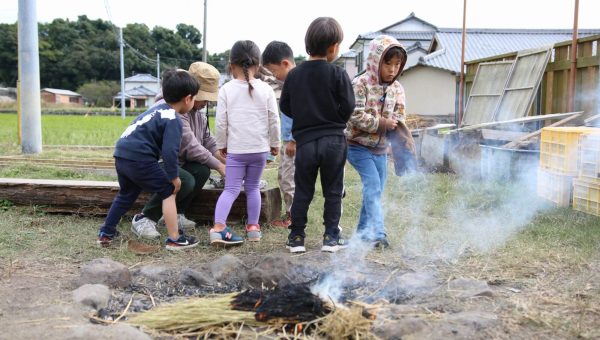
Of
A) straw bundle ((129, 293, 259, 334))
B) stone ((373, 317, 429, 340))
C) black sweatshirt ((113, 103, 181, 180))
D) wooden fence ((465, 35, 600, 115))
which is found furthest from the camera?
wooden fence ((465, 35, 600, 115))

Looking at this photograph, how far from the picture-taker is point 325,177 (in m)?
3.99

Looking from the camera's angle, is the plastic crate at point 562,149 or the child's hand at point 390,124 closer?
the child's hand at point 390,124

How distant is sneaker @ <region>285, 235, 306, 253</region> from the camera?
155 inches

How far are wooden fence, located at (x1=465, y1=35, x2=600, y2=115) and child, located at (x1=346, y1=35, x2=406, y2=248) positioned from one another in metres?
3.73

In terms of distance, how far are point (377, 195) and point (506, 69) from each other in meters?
6.65

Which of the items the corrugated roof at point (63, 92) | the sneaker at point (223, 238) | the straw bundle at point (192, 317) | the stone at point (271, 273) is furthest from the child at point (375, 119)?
the corrugated roof at point (63, 92)

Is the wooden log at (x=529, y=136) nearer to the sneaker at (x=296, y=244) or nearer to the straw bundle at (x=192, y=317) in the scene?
the sneaker at (x=296, y=244)

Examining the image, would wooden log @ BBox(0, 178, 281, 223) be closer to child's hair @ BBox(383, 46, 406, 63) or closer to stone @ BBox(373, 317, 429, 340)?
child's hair @ BBox(383, 46, 406, 63)

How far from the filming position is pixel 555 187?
207 inches

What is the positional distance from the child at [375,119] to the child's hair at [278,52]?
738 mm

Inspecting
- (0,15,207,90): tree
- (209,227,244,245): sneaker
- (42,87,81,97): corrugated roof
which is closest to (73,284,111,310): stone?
(209,227,244,245): sneaker

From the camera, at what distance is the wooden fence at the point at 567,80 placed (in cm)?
694

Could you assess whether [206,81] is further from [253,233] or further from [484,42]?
[484,42]

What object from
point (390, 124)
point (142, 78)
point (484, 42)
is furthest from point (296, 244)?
point (142, 78)
